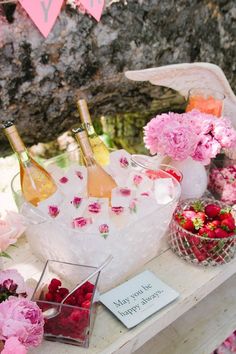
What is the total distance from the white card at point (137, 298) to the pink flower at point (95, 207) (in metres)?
0.22

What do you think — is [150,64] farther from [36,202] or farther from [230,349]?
[230,349]

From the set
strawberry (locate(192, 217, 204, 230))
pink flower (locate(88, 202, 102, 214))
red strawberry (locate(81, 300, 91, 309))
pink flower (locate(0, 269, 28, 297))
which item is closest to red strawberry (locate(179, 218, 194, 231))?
strawberry (locate(192, 217, 204, 230))

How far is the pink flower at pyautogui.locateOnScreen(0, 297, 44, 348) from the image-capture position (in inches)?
32.4

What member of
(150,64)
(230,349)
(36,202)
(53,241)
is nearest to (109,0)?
(150,64)

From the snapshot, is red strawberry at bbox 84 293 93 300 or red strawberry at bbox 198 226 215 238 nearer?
red strawberry at bbox 84 293 93 300

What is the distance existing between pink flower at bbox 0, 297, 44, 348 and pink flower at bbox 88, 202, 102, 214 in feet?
0.98

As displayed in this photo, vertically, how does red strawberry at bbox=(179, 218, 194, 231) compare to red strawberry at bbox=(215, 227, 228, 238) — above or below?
above

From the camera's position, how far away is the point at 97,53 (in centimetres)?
150

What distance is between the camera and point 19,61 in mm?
1361

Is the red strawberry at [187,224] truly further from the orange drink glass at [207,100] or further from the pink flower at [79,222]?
the orange drink glass at [207,100]

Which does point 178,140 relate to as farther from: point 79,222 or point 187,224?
point 79,222

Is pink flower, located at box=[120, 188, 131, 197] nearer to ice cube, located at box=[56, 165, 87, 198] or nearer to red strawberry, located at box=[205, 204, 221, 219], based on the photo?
ice cube, located at box=[56, 165, 87, 198]

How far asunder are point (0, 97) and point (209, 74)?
0.77 metres

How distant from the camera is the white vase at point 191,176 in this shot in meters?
1.33
